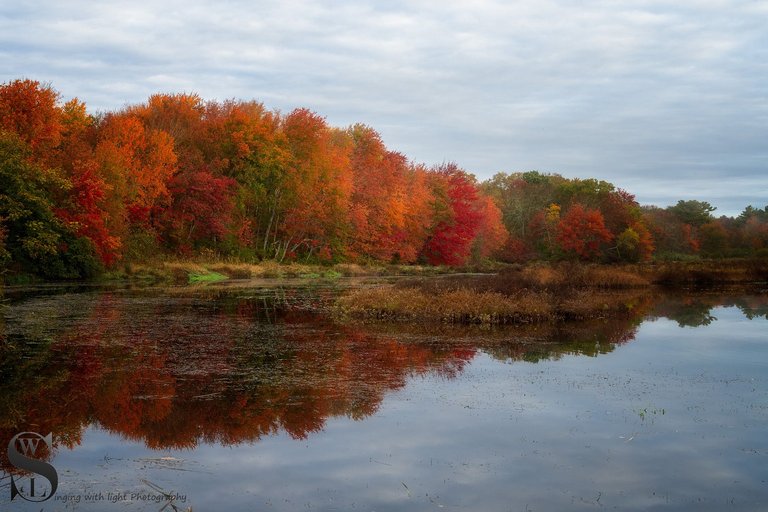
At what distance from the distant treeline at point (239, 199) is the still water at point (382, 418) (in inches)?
739

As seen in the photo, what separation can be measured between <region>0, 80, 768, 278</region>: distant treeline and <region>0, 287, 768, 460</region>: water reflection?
38.9 ft

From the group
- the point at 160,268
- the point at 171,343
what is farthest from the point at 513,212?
the point at 171,343

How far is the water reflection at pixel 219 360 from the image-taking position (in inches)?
397

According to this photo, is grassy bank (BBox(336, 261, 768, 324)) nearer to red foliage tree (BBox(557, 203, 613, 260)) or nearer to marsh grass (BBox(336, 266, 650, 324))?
marsh grass (BBox(336, 266, 650, 324))

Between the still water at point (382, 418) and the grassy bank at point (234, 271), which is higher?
the still water at point (382, 418)

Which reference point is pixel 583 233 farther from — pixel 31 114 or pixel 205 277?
pixel 31 114

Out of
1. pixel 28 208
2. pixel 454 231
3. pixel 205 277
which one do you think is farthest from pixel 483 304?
pixel 454 231

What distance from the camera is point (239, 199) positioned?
172 feet

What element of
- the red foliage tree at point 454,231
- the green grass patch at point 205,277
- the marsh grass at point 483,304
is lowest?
the green grass patch at point 205,277

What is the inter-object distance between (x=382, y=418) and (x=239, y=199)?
43.8 metres

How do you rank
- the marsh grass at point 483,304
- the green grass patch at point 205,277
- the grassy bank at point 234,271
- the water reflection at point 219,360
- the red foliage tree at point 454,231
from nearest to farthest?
the water reflection at point 219,360, the marsh grass at point 483,304, the grassy bank at point 234,271, the green grass patch at point 205,277, the red foliage tree at point 454,231

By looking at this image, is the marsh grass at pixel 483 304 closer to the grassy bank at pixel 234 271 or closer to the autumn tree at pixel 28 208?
the autumn tree at pixel 28 208

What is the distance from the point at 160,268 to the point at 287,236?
50.1 ft

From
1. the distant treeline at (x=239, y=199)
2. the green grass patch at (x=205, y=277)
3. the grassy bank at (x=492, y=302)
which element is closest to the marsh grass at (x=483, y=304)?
the grassy bank at (x=492, y=302)
